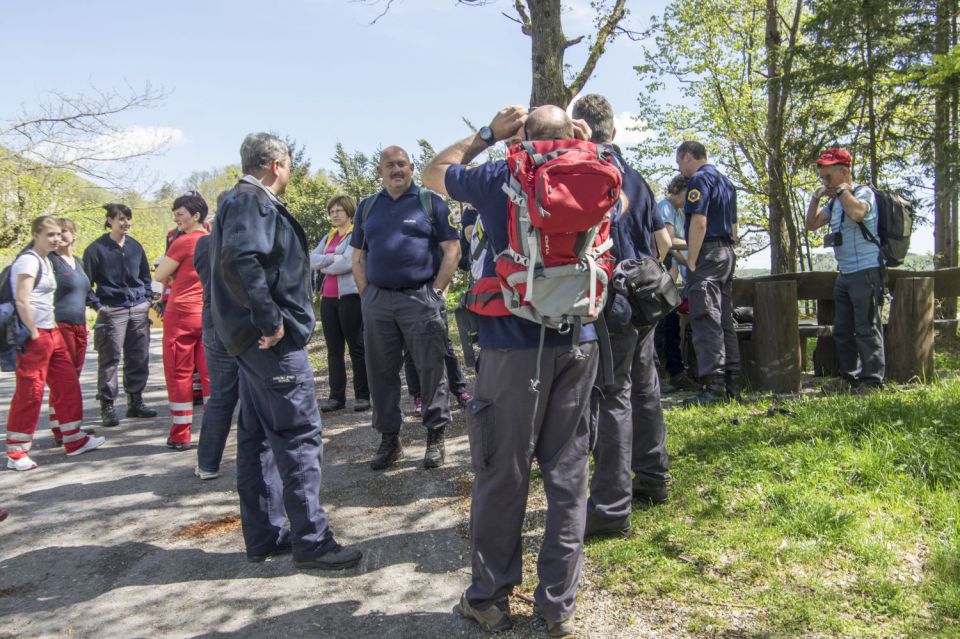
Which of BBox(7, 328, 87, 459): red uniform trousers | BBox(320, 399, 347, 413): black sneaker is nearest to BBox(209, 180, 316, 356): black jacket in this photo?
BBox(7, 328, 87, 459): red uniform trousers

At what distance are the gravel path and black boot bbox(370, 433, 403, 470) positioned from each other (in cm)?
11

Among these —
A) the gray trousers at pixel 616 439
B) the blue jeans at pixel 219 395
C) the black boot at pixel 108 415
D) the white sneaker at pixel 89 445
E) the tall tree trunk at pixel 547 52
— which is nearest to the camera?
the gray trousers at pixel 616 439

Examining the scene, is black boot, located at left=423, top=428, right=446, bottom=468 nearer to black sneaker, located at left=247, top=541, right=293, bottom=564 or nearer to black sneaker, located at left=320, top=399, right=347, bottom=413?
black sneaker, located at left=247, top=541, right=293, bottom=564

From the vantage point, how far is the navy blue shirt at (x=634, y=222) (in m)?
3.85

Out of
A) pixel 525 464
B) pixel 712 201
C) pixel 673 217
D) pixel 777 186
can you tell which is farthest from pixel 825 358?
pixel 777 186

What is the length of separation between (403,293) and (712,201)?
2870 mm

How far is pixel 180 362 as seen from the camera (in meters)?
6.16

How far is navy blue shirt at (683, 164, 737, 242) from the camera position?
19.8 ft

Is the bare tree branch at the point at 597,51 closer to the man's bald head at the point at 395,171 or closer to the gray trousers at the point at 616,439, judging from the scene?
the man's bald head at the point at 395,171

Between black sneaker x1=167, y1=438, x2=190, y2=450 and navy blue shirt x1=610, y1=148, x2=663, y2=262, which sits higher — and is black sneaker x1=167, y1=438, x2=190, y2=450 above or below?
below

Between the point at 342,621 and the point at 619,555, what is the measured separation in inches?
54.3

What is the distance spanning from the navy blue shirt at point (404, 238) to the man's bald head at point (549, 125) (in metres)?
2.35

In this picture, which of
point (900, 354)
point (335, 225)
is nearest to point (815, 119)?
point (900, 354)

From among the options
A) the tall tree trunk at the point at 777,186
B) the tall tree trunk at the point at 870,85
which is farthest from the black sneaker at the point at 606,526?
the tall tree trunk at the point at 777,186
